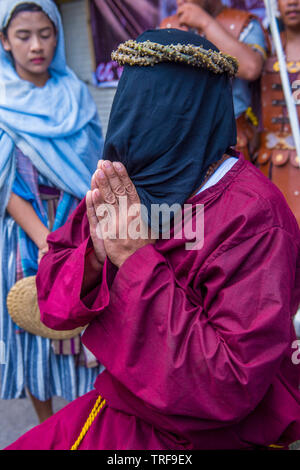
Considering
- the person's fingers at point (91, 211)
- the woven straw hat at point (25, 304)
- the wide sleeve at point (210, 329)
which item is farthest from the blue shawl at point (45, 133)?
the wide sleeve at point (210, 329)

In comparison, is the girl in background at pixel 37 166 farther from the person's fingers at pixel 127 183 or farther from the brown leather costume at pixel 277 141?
the person's fingers at pixel 127 183

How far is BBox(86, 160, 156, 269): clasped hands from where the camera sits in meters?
1.17

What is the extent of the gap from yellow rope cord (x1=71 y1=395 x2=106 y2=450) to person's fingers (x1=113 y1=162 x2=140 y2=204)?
0.63m

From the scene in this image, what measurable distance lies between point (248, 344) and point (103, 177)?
54 centimetres

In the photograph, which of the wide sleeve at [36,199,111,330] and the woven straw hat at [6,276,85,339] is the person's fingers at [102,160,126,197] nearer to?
the wide sleeve at [36,199,111,330]

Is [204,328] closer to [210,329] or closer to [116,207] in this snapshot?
[210,329]

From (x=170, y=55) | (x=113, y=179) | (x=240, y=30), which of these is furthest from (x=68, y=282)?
(x=240, y=30)

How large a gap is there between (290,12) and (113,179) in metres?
1.78

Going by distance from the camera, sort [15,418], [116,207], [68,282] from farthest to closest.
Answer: [15,418]
[68,282]
[116,207]

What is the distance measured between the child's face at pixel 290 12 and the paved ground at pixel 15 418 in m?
2.61

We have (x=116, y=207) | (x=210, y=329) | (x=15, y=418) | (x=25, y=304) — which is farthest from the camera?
(x=15, y=418)

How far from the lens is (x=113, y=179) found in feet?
3.83

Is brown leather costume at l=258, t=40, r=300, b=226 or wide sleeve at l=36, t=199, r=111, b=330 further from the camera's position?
brown leather costume at l=258, t=40, r=300, b=226

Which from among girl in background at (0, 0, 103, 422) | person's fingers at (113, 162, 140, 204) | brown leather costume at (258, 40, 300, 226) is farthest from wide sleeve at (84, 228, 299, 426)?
brown leather costume at (258, 40, 300, 226)
